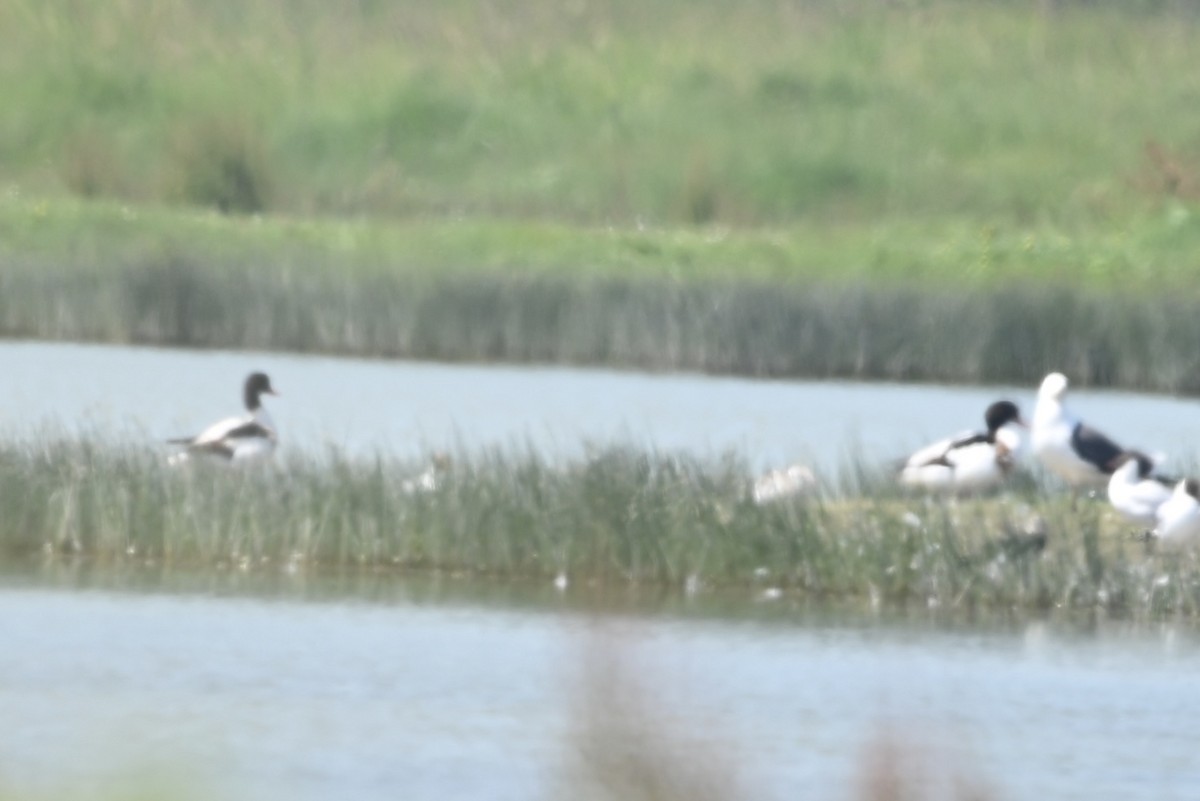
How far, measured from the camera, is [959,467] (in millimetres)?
15094

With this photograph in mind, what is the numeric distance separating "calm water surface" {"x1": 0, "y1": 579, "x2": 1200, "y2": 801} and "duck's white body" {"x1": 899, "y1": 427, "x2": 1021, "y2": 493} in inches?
82.4

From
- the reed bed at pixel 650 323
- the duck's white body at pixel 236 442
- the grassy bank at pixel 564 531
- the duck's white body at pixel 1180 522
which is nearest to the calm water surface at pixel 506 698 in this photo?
the grassy bank at pixel 564 531

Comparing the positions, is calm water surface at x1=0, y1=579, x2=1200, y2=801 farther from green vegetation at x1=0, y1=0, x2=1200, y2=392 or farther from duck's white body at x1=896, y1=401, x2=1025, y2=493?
green vegetation at x1=0, y1=0, x2=1200, y2=392

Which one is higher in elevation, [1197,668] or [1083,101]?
[1083,101]

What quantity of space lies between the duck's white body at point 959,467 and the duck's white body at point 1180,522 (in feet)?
5.47

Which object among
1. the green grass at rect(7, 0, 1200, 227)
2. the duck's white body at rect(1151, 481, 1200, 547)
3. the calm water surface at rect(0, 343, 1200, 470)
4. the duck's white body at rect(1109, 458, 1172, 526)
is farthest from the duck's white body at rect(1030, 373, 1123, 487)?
the green grass at rect(7, 0, 1200, 227)

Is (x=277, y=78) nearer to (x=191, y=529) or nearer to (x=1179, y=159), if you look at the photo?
(x=1179, y=159)

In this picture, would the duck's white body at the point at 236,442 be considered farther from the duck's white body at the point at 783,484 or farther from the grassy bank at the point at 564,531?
the duck's white body at the point at 783,484

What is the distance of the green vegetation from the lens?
25453mm

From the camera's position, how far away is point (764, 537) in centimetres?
1348

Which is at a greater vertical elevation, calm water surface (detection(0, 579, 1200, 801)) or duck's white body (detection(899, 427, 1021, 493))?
duck's white body (detection(899, 427, 1021, 493))

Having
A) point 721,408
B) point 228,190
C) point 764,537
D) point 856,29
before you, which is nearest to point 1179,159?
point 856,29

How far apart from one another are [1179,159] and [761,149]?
540cm

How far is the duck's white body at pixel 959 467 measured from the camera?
592 inches
